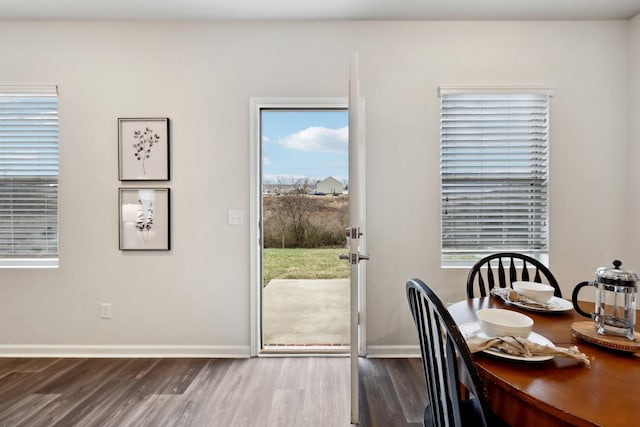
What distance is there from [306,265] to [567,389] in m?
3.19

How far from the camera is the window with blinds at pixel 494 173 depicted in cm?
241

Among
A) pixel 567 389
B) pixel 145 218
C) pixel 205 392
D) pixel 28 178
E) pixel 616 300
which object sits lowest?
pixel 205 392

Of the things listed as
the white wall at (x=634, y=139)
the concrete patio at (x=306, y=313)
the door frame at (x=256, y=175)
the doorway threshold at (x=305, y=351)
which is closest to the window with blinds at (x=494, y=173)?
the white wall at (x=634, y=139)

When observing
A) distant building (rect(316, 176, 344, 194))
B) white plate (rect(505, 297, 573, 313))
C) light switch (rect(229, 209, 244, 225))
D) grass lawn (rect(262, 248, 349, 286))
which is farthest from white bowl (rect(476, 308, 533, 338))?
grass lawn (rect(262, 248, 349, 286))

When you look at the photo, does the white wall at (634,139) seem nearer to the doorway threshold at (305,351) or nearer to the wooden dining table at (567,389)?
the wooden dining table at (567,389)

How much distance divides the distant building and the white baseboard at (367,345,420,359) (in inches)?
65.2

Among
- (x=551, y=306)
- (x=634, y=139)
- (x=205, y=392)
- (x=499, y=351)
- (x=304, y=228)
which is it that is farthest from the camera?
(x=304, y=228)

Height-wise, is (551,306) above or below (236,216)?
below

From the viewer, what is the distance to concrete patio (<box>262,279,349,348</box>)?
Answer: 107 inches

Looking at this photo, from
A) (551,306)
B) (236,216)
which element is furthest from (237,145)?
(551,306)

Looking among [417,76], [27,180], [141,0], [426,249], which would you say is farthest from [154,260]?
[417,76]

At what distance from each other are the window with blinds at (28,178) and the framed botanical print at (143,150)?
583 millimetres

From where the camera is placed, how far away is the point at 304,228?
11.9ft

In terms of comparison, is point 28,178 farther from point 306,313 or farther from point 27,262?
point 306,313
